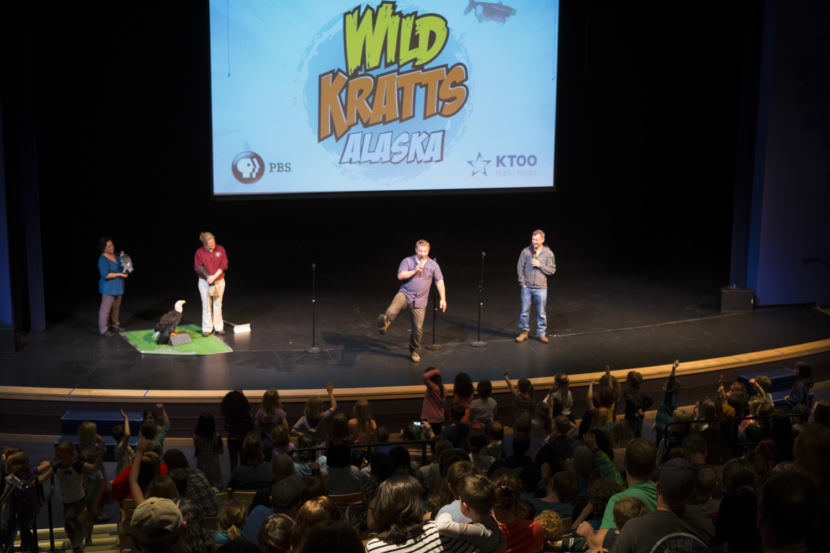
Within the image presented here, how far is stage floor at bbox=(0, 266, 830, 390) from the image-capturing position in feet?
29.6

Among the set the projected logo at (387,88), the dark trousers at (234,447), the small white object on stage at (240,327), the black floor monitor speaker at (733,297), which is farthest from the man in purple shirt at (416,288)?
the black floor monitor speaker at (733,297)

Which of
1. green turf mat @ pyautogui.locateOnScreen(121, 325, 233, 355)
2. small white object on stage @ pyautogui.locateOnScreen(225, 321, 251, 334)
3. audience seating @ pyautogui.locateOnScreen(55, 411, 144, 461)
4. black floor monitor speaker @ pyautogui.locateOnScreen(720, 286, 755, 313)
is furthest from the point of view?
black floor monitor speaker @ pyautogui.locateOnScreen(720, 286, 755, 313)

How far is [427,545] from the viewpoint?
9.53 ft

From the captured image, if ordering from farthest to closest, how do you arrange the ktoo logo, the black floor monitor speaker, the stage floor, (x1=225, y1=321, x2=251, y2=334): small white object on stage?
the ktoo logo
the black floor monitor speaker
(x1=225, y1=321, x2=251, y2=334): small white object on stage
the stage floor

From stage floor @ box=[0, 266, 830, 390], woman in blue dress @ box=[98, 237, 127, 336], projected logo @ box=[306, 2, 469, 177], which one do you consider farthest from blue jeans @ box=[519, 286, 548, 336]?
woman in blue dress @ box=[98, 237, 127, 336]

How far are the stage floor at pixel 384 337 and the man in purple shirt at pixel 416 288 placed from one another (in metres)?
0.31

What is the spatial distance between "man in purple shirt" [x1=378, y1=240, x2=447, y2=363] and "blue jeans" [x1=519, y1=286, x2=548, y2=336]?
3.90 ft

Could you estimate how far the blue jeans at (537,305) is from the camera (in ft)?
33.2

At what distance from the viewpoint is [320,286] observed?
12.6 meters

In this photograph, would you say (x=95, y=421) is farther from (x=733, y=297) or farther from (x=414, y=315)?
(x=733, y=297)

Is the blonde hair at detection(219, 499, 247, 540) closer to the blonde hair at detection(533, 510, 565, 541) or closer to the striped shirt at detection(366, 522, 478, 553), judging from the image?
the blonde hair at detection(533, 510, 565, 541)

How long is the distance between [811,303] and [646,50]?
4.73 metres

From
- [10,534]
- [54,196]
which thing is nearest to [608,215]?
[54,196]

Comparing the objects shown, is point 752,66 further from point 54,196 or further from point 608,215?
point 54,196
